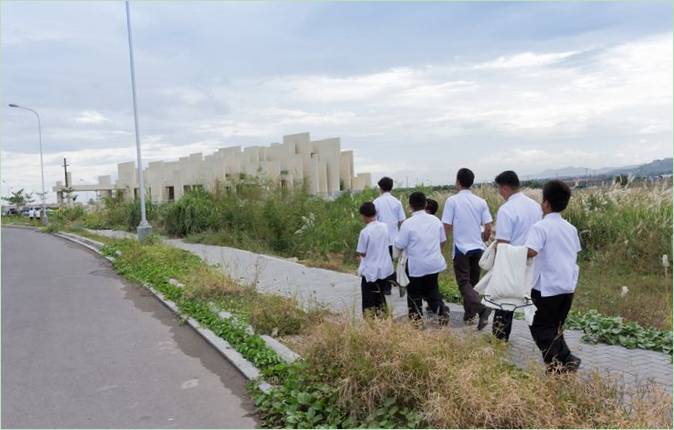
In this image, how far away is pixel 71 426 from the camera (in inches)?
182

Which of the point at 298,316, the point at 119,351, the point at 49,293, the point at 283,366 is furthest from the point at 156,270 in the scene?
the point at 283,366

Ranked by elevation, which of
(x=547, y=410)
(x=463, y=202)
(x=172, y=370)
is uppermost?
(x=463, y=202)

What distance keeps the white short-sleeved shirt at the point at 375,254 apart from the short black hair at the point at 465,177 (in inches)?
43.2

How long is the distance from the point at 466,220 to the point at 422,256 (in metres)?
0.81

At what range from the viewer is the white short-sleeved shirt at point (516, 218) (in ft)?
17.9

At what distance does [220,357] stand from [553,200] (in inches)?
156

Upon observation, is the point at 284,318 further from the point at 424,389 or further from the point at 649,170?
the point at 649,170

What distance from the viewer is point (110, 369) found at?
6055 millimetres

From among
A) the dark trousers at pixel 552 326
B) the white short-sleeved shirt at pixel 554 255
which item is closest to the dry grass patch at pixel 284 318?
the dark trousers at pixel 552 326

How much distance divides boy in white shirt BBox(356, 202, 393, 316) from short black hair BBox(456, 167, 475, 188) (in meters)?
1.09

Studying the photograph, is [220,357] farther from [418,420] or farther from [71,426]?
[418,420]

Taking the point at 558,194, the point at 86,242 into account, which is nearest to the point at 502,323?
the point at 558,194

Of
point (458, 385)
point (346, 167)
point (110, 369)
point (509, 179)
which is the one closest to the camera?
point (458, 385)

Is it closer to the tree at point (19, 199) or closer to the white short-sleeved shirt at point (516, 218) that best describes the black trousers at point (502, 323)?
the white short-sleeved shirt at point (516, 218)
